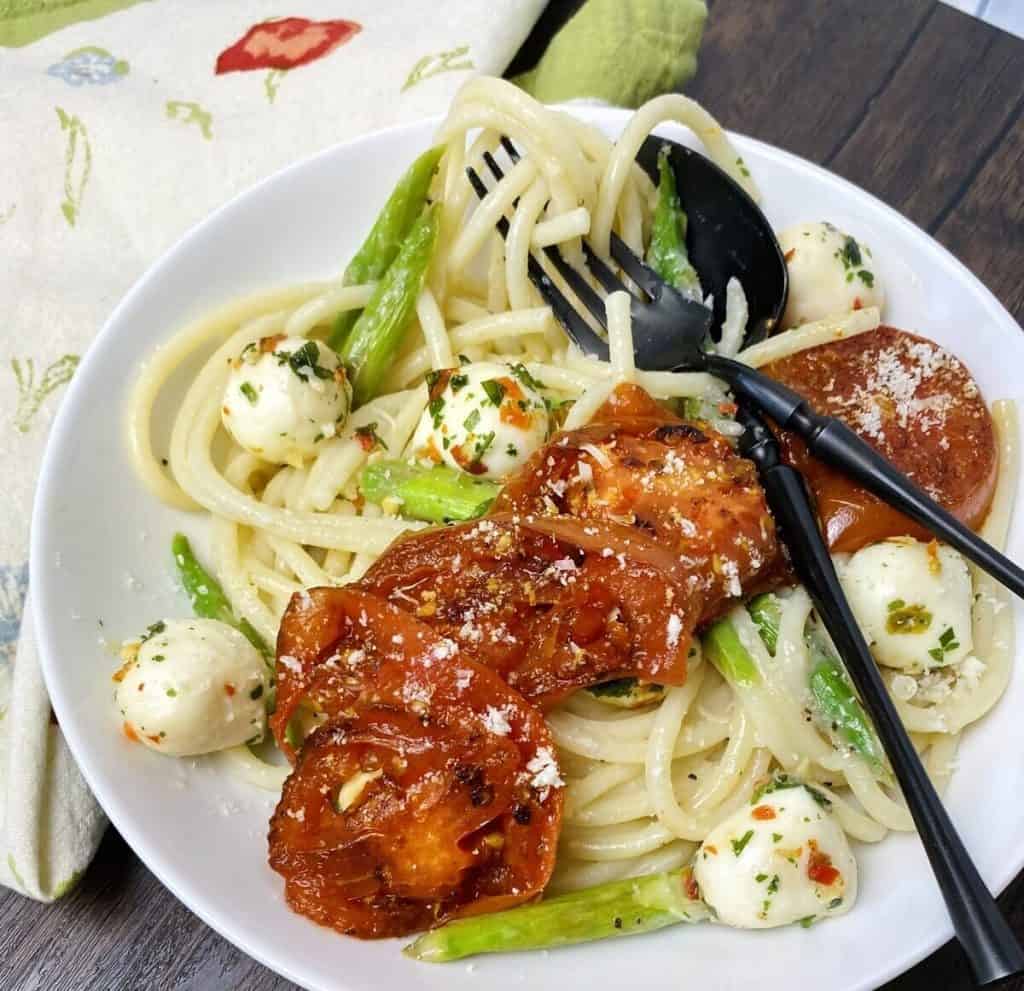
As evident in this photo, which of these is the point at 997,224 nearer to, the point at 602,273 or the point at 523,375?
the point at 602,273

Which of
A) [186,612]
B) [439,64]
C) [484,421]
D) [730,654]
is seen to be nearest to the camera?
[730,654]

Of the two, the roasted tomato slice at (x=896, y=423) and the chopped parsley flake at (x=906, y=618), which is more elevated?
the roasted tomato slice at (x=896, y=423)

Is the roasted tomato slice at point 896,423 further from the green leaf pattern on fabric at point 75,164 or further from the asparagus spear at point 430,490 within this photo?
the green leaf pattern on fabric at point 75,164

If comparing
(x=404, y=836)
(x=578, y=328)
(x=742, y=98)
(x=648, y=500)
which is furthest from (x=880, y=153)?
(x=404, y=836)

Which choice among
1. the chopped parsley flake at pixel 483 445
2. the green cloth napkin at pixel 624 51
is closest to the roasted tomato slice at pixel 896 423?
the chopped parsley flake at pixel 483 445

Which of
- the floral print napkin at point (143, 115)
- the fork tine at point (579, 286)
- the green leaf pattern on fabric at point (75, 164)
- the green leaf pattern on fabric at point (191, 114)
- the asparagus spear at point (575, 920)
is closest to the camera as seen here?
the asparagus spear at point (575, 920)

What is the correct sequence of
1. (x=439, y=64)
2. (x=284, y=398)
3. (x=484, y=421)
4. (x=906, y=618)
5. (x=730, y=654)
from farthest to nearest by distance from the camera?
(x=439, y=64), (x=284, y=398), (x=484, y=421), (x=730, y=654), (x=906, y=618)

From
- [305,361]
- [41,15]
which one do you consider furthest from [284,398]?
[41,15]
